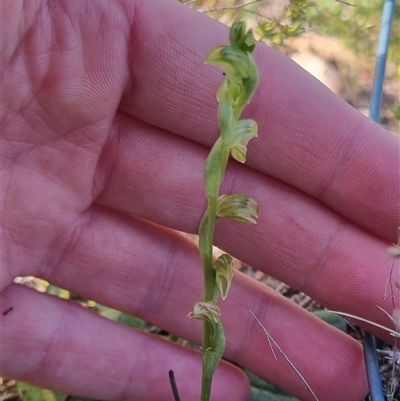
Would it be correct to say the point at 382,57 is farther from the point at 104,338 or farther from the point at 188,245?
the point at 104,338

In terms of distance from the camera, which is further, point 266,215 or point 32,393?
point 32,393

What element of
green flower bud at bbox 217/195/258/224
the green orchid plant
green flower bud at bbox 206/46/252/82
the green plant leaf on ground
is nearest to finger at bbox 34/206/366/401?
the green plant leaf on ground

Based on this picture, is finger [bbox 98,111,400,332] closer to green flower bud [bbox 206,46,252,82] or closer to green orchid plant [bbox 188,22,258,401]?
green orchid plant [bbox 188,22,258,401]

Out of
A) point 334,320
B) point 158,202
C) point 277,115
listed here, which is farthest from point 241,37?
point 334,320

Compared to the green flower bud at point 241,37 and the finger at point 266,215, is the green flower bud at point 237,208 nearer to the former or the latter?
the green flower bud at point 241,37

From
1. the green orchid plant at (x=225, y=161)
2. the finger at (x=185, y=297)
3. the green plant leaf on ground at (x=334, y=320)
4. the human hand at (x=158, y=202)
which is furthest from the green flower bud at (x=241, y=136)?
the green plant leaf on ground at (x=334, y=320)

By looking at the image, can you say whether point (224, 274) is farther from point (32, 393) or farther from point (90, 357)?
point (32, 393)
